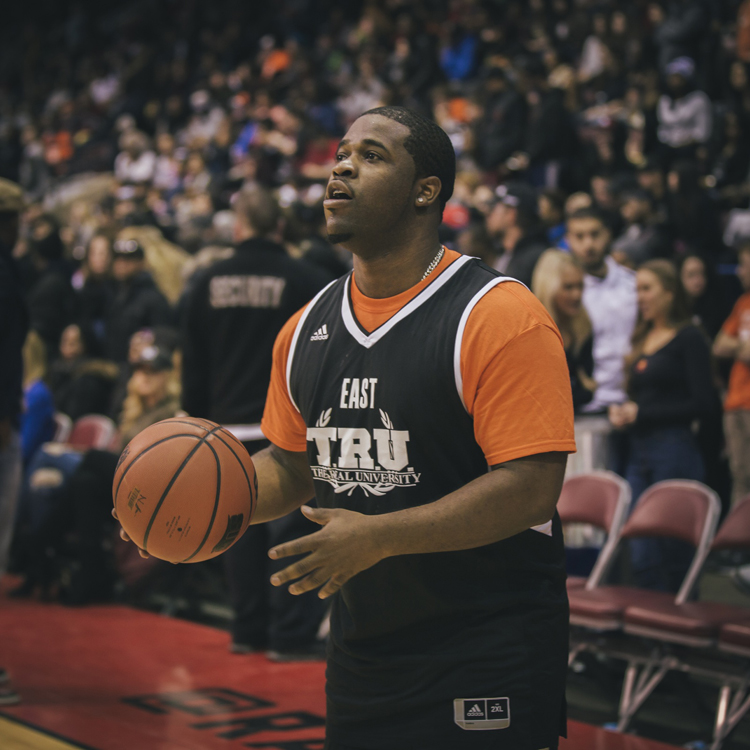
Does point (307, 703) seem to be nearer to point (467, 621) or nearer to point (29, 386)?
point (467, 621)

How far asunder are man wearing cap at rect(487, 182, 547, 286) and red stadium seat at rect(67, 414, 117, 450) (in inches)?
114

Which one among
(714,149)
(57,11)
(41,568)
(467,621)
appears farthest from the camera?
(57,11)

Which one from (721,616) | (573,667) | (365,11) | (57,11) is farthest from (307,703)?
(57,11)

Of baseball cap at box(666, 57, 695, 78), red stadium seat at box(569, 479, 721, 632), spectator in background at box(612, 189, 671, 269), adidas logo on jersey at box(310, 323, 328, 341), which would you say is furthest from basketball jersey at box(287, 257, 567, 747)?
baseball cap at box(666, 57, 695, 78)

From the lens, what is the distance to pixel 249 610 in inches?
208

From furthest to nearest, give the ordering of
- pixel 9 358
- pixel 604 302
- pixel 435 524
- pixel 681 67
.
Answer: pixel 681 67 → pixel 604 302 → pixel 9 358 → pixel 435 524

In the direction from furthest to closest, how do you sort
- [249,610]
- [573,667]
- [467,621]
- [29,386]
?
1. [29,386]
2. [249,610]
3. [573,667]
4. [467,621]

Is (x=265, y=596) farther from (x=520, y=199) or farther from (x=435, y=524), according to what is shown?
(x=435, y=524)

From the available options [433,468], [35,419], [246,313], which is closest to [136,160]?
[35,419]

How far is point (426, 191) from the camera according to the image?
2234 millimetres

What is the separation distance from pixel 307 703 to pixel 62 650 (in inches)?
59.8

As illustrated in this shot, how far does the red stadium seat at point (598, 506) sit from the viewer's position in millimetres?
4875

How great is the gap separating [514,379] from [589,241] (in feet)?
14.1

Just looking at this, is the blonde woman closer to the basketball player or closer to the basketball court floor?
the basketball court floor
